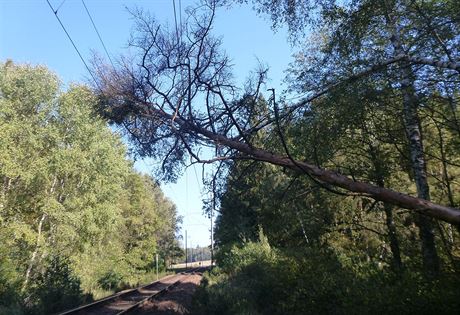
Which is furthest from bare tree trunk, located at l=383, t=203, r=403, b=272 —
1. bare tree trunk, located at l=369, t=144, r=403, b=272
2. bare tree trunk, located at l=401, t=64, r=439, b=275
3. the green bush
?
bare tree trunk, located at l=401, t=64, r=439, b=275

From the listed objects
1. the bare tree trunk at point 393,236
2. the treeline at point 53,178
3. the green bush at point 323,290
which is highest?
the treeline at point 53,178

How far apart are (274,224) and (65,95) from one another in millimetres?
21268

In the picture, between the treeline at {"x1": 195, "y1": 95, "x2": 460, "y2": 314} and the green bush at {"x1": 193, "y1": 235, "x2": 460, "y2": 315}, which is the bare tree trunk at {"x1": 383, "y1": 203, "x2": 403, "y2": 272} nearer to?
the treeline at {"x1": 195, "y1": 95, "x2": 460, "y2": 314}

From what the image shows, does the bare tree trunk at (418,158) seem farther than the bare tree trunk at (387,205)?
No

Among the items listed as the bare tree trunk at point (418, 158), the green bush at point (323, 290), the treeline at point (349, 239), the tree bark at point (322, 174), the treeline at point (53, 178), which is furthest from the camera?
the treeline at point (53, 178)

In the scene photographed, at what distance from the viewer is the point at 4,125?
2300 centimetres

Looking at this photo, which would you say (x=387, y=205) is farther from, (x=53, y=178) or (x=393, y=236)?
(x=53, y=178)

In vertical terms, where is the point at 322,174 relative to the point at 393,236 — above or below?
above

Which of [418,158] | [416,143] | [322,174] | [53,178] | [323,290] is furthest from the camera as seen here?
[53,178]

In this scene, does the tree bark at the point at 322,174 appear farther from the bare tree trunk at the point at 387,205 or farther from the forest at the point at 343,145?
the bare tree trunk at the point at 387,205

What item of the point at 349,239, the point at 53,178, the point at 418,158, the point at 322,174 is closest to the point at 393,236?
the point at 418,158

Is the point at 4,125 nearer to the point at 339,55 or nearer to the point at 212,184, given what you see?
the point at 212,184

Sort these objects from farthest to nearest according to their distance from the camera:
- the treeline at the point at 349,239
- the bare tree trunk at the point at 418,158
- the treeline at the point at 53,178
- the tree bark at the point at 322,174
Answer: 1. the treeline at the point at 53,178
2. the bare tree trunk at the point at 418,158
3. the treeline at the point at 349,239
4. the tree bark at the point at 322,174

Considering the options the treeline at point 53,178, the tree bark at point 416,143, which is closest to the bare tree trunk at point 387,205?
the tree bark at point 416,143
